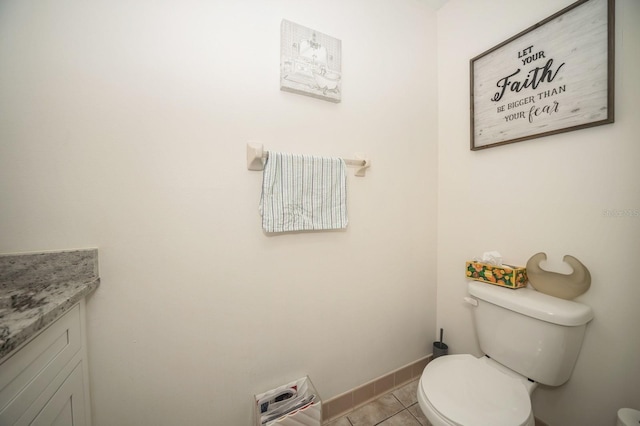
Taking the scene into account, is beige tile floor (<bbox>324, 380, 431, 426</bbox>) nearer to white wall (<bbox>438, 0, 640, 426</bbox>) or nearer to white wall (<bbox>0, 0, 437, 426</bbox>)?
white wall (<bbox>0, 0, 437, 426</bbox>)

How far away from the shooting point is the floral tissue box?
3.39 ft

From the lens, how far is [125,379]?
82 centimetres

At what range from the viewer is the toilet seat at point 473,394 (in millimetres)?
726

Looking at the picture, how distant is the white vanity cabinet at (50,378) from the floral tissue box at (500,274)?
5.33 ft

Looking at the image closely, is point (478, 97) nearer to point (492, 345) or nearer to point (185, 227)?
point (492, 345)

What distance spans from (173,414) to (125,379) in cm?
24

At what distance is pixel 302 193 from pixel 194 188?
1.45 ft

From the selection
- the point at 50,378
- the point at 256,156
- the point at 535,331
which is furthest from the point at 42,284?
the point at 535,331

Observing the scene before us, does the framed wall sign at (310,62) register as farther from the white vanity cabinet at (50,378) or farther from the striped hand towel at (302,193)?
the white vanity cabinet at (50,378)

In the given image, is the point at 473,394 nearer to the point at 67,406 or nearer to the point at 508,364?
the point at 508,364

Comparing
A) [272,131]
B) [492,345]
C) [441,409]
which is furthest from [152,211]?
[492,345]

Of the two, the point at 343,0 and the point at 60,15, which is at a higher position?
the point at 343,0

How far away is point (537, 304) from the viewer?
2.97 feet

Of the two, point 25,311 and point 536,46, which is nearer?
point 25,311
